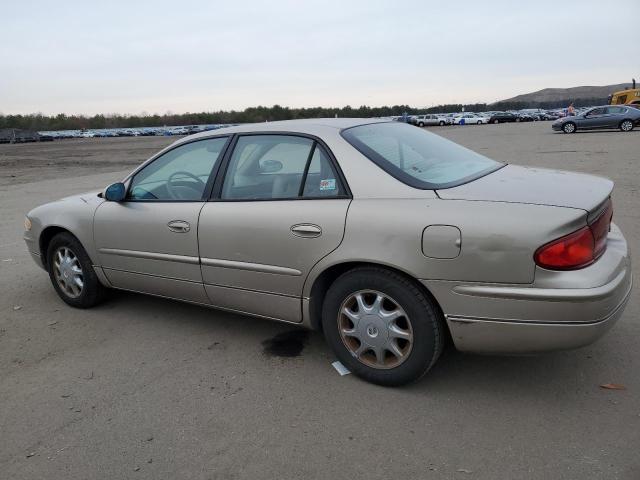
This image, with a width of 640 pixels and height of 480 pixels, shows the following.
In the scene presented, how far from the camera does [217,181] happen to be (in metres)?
3.68

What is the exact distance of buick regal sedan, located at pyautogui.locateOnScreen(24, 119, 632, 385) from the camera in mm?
2602

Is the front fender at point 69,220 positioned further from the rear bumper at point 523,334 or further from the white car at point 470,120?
the white car at point 470,120

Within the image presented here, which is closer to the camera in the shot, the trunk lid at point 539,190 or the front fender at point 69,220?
the trunk lid at point 539,190

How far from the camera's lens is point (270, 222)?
3.30 metres

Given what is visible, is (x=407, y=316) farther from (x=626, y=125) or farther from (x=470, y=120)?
(x=470, y=120)

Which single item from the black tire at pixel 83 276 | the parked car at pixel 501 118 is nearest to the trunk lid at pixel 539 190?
the black tire at pixel 83 276

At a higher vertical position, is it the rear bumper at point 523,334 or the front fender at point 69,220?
the front fender at point 69,220

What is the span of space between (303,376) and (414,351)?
78cm

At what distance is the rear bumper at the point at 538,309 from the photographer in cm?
255

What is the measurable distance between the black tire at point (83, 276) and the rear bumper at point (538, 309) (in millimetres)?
3043

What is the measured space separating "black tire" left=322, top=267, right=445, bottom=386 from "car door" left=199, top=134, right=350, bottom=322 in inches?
9.1

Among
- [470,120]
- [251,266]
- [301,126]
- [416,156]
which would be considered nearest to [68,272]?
[251,266]

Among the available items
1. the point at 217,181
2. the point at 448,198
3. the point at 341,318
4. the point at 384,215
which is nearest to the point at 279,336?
the point at 341,318

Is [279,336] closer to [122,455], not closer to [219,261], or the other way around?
[219,261]
